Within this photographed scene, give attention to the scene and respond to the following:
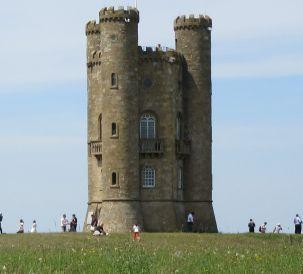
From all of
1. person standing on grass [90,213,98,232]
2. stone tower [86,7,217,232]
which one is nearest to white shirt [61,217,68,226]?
person standing on grass [90,213,98,232]

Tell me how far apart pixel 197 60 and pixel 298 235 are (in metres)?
15.4

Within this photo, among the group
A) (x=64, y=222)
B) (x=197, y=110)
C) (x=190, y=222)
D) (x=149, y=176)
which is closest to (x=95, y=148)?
(x=149, y=176)

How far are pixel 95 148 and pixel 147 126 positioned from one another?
409 centimetres

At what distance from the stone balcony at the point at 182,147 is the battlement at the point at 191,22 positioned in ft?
26.7

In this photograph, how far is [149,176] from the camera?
69.6m

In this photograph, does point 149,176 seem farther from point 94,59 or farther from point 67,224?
point 94,59

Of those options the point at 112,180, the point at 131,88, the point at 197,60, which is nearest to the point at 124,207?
the point at 112,180

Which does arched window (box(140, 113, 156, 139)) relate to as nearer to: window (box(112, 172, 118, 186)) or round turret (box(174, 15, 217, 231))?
round turret (box(174, 15, 217, 231))

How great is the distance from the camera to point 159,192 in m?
69.2

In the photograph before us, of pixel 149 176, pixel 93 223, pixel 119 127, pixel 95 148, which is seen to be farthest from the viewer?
pixel 95 148

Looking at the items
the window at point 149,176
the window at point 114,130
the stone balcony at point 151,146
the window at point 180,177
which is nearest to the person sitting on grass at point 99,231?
the window at point 149,176

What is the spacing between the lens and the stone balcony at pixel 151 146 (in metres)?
69.1

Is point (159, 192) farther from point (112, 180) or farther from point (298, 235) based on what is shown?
point (298, 235)

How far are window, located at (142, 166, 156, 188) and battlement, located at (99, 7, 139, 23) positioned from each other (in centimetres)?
1000
